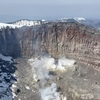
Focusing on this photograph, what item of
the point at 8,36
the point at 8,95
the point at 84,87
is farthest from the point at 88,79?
the point at 8,36

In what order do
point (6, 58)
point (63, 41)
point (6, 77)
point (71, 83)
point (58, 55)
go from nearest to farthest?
1. point (71, 83)
2. point (6, 77)
3. point (58, 55)
4. point (63, 41)
5. point (6, 58)

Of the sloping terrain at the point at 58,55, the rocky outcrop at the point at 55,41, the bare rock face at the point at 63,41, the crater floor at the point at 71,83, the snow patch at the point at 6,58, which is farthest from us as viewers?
the snow patch at the point at 6,58

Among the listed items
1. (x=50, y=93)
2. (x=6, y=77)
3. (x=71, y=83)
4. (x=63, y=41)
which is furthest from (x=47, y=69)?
(x=50, y=93)

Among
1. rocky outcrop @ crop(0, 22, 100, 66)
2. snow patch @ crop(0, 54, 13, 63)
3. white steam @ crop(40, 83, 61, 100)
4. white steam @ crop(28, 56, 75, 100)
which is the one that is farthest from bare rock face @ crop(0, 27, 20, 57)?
white steam @ crop(40, 83, 61, 100)

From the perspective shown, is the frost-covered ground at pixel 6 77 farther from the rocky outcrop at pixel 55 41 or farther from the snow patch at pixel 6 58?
the rocky outcrop at pixel 55 41

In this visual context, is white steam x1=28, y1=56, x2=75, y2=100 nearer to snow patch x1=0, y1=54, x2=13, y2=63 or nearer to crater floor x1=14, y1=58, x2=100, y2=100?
crater floor x1=14, y1=58, x2=100, y2=100

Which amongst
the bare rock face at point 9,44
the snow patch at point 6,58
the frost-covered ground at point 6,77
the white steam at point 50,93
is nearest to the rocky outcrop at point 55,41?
the bare rock face at point 9,44

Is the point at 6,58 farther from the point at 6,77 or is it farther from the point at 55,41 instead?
the point at 55,41

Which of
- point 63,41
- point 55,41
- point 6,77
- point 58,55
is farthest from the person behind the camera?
point 55,41
